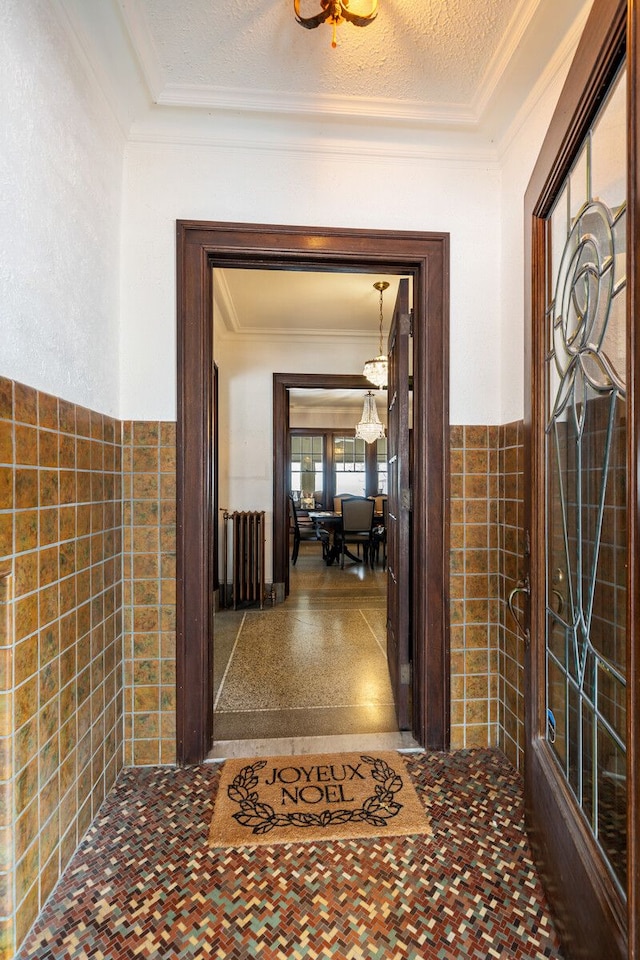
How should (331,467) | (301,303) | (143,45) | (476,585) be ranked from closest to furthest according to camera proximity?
(143,45) < (476,585) < (301,303) < (331,467)

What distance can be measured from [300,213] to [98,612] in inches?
67.4

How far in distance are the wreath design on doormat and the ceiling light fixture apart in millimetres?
2429

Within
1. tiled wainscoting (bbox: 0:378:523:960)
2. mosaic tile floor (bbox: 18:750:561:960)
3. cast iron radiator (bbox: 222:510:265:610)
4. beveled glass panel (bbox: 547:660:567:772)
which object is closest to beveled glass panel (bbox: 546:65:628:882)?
beveled glass panel (bbox: 547:660:567:772)

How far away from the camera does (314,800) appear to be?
1613mm

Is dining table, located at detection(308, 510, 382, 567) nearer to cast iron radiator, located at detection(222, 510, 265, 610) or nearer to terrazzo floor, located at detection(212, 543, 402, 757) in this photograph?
terrazzo floor, located at detection(212, 543, 402, 757)

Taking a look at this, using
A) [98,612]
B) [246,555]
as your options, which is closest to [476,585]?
[98,612]

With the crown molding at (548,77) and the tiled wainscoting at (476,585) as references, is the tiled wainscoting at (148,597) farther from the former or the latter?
the crown molding at (548,77)

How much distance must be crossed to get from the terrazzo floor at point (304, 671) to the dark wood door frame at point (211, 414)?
0.31 metres

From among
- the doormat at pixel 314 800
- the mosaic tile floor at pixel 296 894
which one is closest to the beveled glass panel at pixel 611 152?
the mosaic tile floor at pixel 296 894

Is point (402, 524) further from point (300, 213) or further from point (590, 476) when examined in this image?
point (300, 213)

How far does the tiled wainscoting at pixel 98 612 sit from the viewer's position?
108 centimetres

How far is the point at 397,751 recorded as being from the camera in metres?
1.90

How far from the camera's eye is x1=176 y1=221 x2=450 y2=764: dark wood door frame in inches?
72.0

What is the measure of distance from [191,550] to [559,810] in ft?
4.62
